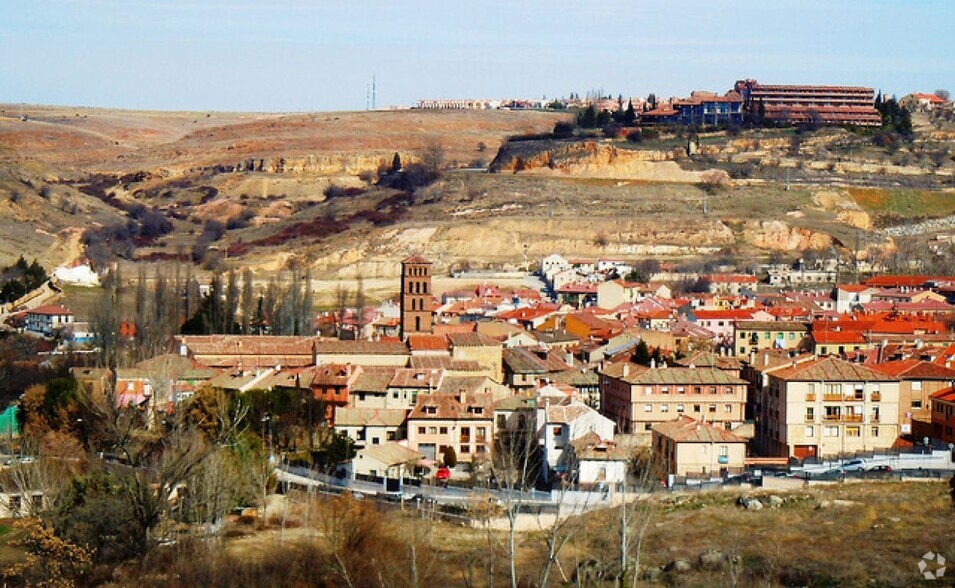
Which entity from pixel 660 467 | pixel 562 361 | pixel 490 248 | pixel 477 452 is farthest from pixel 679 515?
pixel 490 248

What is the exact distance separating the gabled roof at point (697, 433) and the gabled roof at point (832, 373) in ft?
8.54

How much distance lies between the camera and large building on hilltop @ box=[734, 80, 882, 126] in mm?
131375

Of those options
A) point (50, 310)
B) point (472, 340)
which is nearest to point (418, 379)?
point (472, 340)

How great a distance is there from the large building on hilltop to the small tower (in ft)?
258

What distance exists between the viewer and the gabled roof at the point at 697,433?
39031mm

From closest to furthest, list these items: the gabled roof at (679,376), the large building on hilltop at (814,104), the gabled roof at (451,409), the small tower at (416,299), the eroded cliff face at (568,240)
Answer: the gabled roof at (451,409) < the gabled roof at (679,376) < the small tower at (416,299) < the eroded cliff face at (568,240) < the large building on hilltop at (814,104)

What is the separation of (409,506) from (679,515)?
5800mm

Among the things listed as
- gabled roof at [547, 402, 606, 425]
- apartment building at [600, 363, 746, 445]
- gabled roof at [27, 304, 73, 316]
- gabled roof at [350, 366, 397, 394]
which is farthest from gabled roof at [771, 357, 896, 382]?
gabled roof at [27, 304, 73, 316]

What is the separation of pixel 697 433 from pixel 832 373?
468 centimetres

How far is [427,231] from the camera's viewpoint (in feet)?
348

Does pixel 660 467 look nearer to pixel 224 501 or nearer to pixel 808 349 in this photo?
pixel 224 501

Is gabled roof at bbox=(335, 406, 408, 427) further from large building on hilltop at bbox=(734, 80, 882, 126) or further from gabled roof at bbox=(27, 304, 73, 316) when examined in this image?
large building on hilltop at bbox=(734, 80, 882, 126)

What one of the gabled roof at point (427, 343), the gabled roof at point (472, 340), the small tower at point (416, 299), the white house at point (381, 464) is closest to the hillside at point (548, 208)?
the small tower at point (416, 299)

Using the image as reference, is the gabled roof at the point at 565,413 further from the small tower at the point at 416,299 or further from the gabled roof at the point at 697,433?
the small tower at the point at 416,299
